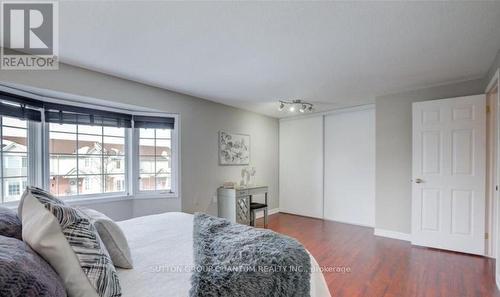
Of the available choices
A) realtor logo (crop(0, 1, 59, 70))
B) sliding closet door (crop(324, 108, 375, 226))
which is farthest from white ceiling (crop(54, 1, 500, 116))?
sliding closet door (crop(324, 108, 375, 226))

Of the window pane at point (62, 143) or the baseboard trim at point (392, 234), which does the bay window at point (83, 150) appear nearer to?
the window pane at point (62, 143)

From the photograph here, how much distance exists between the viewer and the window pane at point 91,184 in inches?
124

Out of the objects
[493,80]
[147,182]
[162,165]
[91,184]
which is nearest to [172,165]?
[162,165]

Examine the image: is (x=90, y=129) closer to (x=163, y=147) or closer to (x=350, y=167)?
(x=163, y=147)

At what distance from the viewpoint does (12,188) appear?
256 cm

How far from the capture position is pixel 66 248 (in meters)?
0.99

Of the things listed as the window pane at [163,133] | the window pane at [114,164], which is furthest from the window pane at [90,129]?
the window pane at [163,133]

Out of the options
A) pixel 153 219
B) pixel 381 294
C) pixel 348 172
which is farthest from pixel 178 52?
pixel 348 172

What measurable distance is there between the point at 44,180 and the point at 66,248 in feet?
7.90

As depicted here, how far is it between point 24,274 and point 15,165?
251cm

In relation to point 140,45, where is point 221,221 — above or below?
below

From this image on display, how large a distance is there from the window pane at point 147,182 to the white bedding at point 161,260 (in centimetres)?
144

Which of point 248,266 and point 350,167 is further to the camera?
point 350,167

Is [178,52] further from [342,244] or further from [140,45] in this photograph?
[342,244]
